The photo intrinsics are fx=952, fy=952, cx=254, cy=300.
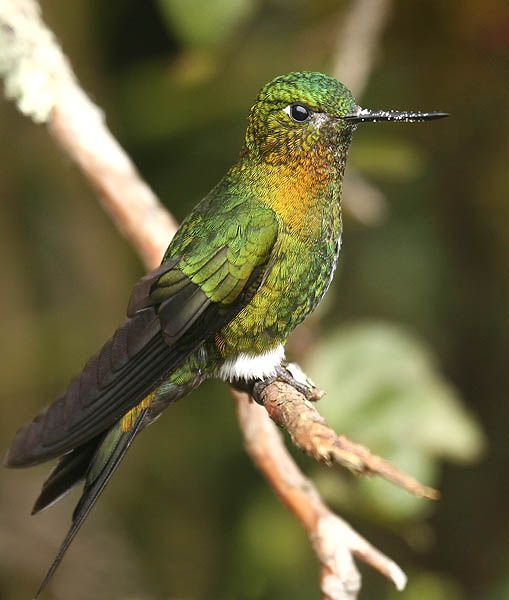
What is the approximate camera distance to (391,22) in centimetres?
307

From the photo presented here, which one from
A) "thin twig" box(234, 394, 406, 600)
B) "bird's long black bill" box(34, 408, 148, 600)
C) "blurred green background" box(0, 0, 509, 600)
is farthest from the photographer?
"blurred green background" box(0, 0, 509, 600)

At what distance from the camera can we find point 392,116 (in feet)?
5.48

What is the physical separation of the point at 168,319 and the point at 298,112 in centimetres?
48

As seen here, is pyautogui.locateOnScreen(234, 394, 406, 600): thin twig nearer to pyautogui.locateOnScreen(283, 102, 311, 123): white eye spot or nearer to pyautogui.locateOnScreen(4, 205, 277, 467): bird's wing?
pyautogui.locateOnScreen(4, 205, 277, 467): bird's wing

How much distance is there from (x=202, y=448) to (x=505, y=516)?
998 millimetres

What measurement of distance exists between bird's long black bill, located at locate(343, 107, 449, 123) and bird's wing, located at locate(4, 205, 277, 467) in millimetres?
239

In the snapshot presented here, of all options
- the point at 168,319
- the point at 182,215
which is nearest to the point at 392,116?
the point at 168,319

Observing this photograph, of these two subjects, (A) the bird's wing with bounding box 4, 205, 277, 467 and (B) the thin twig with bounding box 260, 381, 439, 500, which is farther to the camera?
(A) the bird's wing with bounding box 4, 205, 277, 467

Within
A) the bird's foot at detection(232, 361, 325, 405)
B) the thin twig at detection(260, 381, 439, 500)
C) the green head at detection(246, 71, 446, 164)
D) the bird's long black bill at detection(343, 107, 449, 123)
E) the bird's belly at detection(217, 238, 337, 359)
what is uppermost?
the green head at detection(246, 71, 446, 164)

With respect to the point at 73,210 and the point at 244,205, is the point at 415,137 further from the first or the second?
the point at 244,205

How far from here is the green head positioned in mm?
1786

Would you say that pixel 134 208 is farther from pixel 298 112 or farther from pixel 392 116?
pixel 392 116

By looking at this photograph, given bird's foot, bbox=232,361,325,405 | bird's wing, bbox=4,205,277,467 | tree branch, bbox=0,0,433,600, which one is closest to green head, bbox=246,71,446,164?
bird's wing, bbox=4,205,277,467


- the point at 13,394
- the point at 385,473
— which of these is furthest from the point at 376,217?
the point at 385,473
